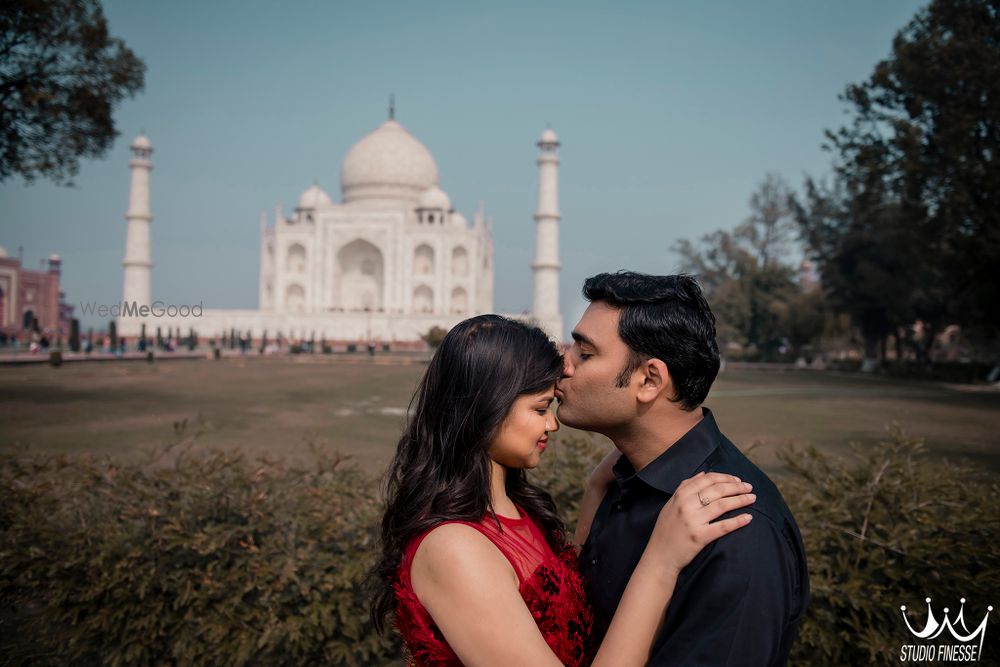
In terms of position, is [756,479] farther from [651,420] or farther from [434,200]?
[434,200]

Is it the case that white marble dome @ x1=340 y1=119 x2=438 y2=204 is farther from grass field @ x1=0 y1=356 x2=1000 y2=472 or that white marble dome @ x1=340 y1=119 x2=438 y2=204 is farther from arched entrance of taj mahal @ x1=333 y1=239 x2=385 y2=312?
grass field @ x1=0 y1=356 x2=1000 y2=472

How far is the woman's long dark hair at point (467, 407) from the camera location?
1.62 meters

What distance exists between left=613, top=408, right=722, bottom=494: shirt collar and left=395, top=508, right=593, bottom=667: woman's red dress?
29 centimetres

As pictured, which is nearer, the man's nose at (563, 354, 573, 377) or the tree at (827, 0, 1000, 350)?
the man's nose at (563, 354, 573, 377)

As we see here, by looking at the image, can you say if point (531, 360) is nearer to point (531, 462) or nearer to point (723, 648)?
point (531, 462)

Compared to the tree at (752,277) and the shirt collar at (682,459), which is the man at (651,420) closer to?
the shirt collar at (682,459)

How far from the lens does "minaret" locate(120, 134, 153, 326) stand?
4006 cm

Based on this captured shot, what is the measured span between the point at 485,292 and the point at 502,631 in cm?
4865

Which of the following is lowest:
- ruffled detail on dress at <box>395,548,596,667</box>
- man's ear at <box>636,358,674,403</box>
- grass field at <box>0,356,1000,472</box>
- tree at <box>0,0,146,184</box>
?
grass field at <box>0,356,1000,472</box>

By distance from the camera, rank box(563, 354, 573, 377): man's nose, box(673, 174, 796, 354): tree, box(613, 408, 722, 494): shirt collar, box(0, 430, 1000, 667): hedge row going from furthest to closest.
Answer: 1. box(673, 174, 796, 354): tree
2. box(0, 430, 1000, 667): hedge row
3. box(563, 354, 573, 377): man's nose
4. box(613, 408, 722, 494): shirt collar

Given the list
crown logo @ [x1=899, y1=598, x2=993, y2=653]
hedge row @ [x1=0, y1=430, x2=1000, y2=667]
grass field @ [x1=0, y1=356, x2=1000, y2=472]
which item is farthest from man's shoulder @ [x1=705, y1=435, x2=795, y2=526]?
grass field @ [x1=0, y1=356, x2=1000, y2=472]

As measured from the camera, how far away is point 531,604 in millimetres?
1624

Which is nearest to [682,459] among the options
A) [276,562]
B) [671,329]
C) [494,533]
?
[671,329]

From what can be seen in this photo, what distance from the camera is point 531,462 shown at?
172 centimetres
